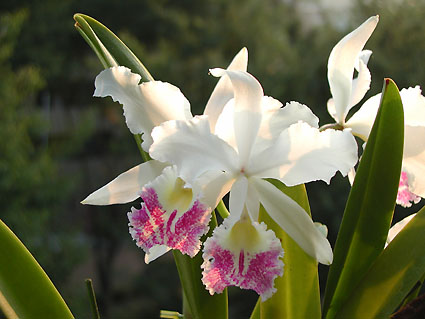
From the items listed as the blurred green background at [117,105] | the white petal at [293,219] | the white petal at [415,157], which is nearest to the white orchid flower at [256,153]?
the white petal at [293,219]

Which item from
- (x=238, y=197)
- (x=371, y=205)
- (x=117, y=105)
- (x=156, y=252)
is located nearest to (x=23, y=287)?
(x=156, y=252)

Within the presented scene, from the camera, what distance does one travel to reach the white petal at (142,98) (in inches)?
20.8

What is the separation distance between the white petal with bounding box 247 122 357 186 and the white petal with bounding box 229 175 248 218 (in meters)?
0.01

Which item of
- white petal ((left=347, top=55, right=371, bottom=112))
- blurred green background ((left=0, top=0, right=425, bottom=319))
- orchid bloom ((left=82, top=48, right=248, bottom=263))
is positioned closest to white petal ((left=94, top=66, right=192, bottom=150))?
orchid bloom ((left=82, top=48, right=248, bottom=263))

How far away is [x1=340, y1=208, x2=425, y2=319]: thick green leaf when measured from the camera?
53 centimetres

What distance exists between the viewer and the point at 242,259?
0.53 metres

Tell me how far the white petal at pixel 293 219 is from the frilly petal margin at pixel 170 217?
64mm

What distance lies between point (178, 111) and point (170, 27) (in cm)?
451

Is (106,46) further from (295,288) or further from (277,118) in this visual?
(295,288)

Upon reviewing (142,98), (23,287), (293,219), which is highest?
(142,98)

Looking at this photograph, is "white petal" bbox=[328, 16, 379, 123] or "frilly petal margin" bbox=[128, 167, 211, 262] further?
"white petal" bbox=[328, 16, 379, 123]

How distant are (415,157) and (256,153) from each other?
0.18 meters

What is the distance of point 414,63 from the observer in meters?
3.39

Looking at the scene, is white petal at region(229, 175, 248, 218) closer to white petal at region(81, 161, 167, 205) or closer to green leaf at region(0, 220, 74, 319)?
white petal at region(81, 161, 167, 205)
